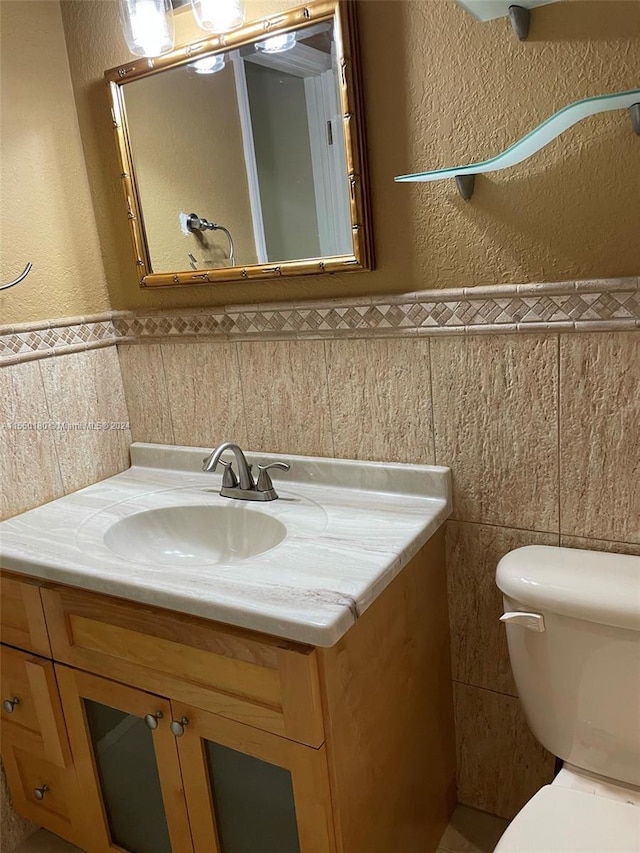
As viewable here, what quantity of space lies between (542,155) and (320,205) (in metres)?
0.43

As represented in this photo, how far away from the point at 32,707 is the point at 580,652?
1.13 meters

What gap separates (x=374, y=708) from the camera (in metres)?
1.17

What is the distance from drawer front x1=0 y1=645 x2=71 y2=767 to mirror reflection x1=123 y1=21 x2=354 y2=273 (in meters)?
0.95

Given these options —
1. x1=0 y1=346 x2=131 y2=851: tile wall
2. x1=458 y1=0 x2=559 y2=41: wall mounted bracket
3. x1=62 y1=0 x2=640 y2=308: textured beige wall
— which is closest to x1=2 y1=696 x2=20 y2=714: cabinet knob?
x1=0 y1=346 x2=131 y2=851: tile wall

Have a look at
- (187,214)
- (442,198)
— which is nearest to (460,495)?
(442,198)

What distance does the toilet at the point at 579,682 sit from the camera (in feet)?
3.41

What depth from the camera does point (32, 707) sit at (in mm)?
1405

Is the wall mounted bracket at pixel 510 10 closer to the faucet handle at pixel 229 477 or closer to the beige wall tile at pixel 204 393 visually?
the beige wall tile at pixel 204 393

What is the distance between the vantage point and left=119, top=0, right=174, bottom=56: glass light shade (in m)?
1.37

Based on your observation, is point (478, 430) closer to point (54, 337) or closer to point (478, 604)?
point (478, 604)

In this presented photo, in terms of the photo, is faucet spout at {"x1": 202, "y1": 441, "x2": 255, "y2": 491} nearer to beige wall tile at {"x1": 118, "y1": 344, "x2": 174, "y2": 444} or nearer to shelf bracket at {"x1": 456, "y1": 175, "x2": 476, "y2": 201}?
beige wall tile at {"x1": 118, "y1": 344, "x2": 174, "y2": 444}

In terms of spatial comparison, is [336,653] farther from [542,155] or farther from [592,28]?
[592,28]

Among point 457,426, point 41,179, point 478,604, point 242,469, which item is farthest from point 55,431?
point 478,604

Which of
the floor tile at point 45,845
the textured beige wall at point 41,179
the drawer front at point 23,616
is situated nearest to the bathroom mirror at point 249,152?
the textured beige wall at point 41,179
